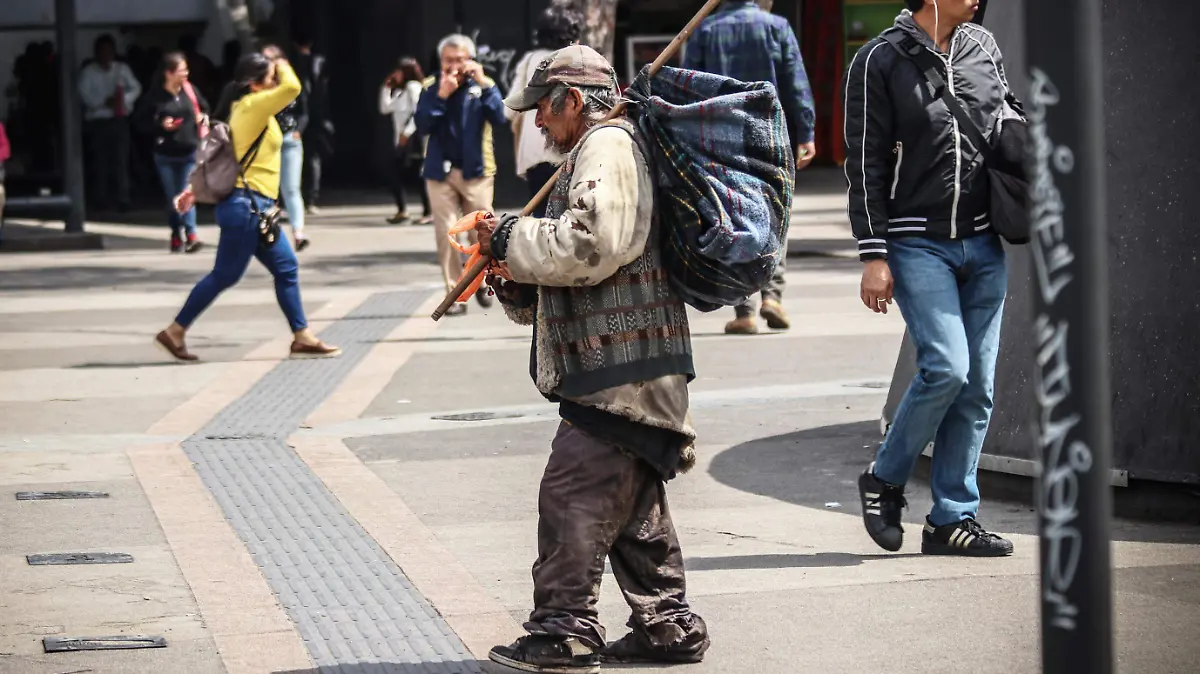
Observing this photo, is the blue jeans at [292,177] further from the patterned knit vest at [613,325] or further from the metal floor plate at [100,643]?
the patterned knit vest at [613,325]

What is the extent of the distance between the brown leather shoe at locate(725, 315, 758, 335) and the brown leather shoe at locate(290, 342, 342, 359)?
92.1 inches

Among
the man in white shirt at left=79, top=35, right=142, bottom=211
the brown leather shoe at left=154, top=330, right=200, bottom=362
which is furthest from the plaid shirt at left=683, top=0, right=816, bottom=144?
the man in white shirt at left=79, top=35, right=142, bottom=211

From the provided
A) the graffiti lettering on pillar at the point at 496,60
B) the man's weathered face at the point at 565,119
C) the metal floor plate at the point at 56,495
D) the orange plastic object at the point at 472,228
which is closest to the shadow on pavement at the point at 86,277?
the graffiti lettering on pillar at the point at 496,60

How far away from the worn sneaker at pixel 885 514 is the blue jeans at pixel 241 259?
5.45 m

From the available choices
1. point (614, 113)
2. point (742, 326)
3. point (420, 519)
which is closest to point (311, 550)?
point (420, 519)

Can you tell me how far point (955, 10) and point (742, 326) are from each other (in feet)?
18.9

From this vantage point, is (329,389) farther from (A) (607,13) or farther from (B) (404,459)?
(A) (607,13)

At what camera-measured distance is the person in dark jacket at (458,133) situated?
40.5 feet

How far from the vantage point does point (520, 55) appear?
24109 mm

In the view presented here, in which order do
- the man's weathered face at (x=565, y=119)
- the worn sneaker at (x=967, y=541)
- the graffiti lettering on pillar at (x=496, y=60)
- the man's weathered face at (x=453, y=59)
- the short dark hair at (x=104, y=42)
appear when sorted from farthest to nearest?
the short dark hair at (x=104, y=42) → the graffiti lettering on pillar at (x=496, y=60) → the man's weathered face at (x=453, y=59) → the worn sneaker at (x=967, y=541) → the man's weathered face at (x=565, y=119)

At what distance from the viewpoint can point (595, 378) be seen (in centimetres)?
457

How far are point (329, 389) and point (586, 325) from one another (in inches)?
A: 215

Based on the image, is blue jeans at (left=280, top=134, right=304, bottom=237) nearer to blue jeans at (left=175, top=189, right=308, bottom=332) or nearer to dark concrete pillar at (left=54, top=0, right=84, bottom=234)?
dark concrete pillar at (left=54, top=0, right=84, bottom=234)

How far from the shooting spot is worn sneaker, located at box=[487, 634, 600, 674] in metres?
4.57
